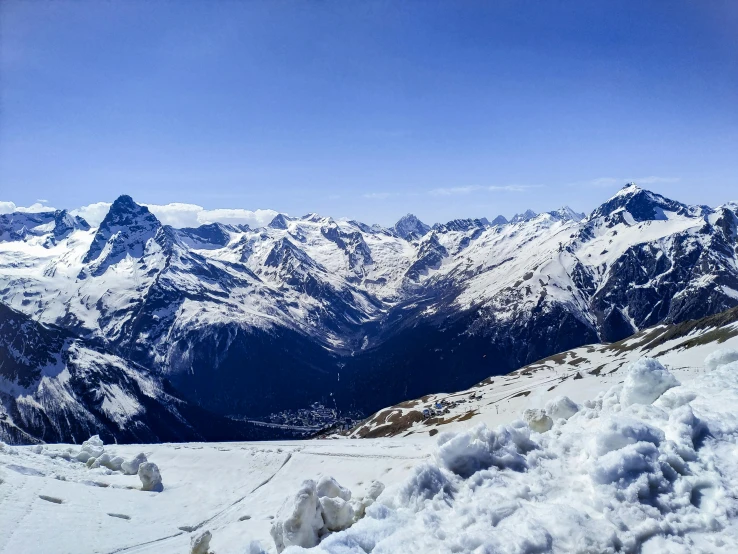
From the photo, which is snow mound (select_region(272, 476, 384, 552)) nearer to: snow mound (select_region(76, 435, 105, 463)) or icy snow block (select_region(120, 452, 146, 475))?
icy snow block (select_region(120, 452, 146, 475))

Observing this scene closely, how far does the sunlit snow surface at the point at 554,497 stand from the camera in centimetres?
1691

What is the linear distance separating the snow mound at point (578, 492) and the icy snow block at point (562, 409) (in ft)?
26.1

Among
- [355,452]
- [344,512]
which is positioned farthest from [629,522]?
[355,452]

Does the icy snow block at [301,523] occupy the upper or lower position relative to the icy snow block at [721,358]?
lower

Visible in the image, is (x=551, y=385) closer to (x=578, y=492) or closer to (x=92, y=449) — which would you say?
(x=92, y=449)

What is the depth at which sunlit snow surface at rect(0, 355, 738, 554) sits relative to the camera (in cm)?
1691

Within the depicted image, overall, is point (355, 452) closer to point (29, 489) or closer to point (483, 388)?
point (29, 489)

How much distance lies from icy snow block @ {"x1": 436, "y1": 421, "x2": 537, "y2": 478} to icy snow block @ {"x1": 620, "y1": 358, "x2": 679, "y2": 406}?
8.16 m

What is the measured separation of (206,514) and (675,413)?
122ft

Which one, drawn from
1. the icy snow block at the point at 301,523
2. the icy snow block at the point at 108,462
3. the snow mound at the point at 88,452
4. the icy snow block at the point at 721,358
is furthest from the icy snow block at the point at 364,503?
the snow mound at the point at 88,452

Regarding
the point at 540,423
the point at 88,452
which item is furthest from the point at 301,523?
the point at 88,452

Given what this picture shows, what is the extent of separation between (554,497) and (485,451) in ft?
12.8

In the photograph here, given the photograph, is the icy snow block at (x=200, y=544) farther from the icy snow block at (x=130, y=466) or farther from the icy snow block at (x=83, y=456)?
the icy snow block at (x=83, y=456)

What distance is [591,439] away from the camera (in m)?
21.8
